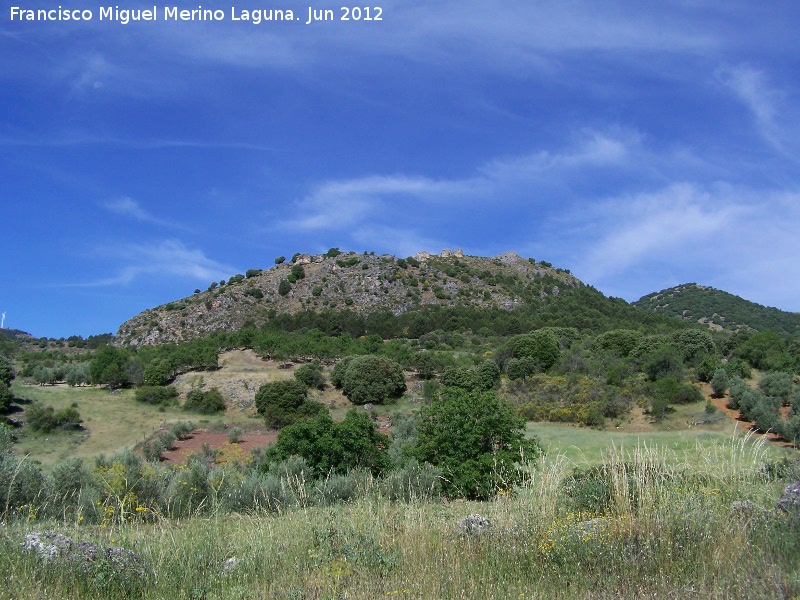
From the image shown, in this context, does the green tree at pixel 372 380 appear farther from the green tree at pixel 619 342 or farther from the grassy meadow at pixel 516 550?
the grassy meadow at pixel 516 550

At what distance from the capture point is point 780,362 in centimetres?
4275

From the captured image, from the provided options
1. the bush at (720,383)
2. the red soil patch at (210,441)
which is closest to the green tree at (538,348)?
the bush at (720,383)

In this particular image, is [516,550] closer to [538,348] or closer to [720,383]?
[720,383]

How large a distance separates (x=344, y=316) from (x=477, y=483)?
62.0m

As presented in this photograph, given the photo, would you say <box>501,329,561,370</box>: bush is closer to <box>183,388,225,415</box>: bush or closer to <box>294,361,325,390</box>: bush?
<box>294,361,325,390</box>: bush

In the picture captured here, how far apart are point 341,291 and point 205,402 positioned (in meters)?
41.7

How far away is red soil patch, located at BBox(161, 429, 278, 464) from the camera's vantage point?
1242 inches

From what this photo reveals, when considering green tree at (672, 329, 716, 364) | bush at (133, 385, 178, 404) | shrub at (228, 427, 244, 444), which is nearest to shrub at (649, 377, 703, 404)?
green tree at (672, 329, 716, 364)

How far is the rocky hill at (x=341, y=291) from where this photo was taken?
80.8 metres

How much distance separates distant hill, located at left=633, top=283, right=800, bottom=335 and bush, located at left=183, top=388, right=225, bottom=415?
6629cm

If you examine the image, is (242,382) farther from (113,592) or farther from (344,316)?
(113,592)

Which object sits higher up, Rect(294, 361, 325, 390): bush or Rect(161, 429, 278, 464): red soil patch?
Rect(294, 361, 325, 390): bush

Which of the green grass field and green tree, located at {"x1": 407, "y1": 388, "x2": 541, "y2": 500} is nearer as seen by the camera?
green tree, located at {"x1": 407, "y1": 388, "x2": 541, "y2": 500}

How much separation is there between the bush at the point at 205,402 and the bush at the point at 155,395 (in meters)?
1.39
